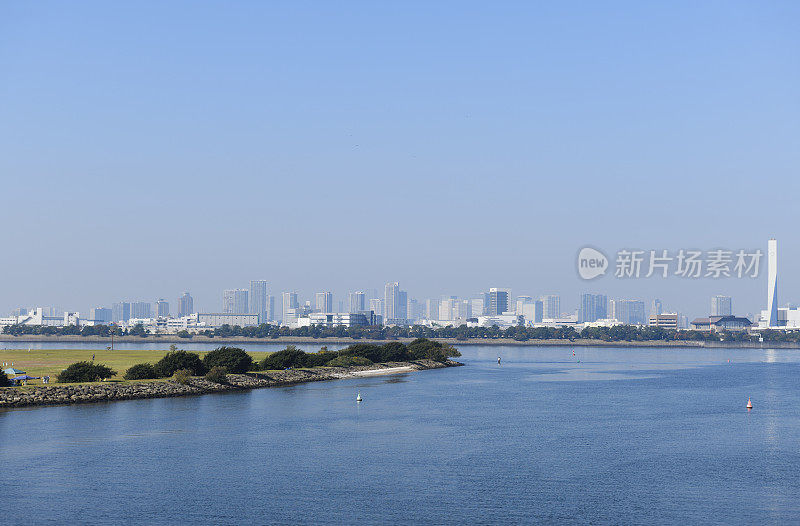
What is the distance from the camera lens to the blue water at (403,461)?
4325 cm

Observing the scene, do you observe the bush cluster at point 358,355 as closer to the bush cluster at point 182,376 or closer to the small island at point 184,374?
the small island at point 184,374

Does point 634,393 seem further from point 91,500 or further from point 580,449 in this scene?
point 91,500

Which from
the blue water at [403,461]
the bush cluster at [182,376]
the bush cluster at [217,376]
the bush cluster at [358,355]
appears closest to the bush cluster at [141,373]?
the bush cluster at [182,376]

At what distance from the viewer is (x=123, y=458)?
56.3 metres

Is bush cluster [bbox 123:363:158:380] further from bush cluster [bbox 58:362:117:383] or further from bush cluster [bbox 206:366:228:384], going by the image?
bush cluster [bbox 206:366:228:384]

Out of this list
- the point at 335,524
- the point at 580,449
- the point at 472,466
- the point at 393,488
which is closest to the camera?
the point at 335,524

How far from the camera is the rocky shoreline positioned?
85750mm

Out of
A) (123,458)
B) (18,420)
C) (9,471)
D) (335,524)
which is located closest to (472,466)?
(335,524)

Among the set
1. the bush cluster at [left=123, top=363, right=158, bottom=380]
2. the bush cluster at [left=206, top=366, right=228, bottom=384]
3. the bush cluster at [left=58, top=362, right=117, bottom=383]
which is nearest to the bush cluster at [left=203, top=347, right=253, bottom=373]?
the bush cluster at [left=206, top=366, right=228, bottom=384]

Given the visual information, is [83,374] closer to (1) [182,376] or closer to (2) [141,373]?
(2) [141,373]

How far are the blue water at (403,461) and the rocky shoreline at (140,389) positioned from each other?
440 centimetres

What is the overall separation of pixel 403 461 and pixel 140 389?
48.6 m

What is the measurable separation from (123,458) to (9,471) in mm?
7446

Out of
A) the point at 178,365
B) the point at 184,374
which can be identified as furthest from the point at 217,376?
the point at 184,374
